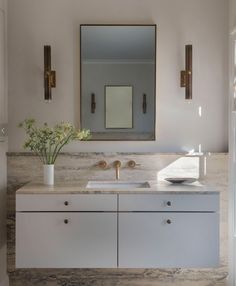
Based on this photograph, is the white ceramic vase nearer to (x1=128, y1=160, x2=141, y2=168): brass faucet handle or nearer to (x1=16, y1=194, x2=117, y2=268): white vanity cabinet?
(x1=16, y1=194, x2=117, y2=268): white vanity cabinet

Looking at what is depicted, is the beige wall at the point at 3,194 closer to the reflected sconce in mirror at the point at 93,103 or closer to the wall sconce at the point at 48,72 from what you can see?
the wall sconce at the point at 48,72

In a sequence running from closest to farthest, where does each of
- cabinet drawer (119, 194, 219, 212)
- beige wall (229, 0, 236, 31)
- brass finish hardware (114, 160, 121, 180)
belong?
cabinet drawer (119, 194, 219, 212), beige wall (229, 0, 236, 31), brass finish hardware (114, 160, 121, 180)

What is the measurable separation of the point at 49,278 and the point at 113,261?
2.51 feet

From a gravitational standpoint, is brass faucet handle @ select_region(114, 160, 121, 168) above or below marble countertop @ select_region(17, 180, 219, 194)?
above

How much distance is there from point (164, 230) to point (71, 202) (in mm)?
666

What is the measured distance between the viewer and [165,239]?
3.04 metres

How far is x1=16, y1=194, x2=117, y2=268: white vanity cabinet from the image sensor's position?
304 cm

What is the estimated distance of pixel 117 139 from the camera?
3590mm

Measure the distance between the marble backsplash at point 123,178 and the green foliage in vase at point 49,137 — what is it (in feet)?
0.34

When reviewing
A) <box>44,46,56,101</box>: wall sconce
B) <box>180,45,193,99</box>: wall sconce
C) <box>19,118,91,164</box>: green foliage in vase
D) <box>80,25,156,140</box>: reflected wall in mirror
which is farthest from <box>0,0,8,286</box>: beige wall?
<box>180,45,193,99</box>: wall sconce

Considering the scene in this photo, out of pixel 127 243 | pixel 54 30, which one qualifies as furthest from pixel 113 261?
pixel 54 30

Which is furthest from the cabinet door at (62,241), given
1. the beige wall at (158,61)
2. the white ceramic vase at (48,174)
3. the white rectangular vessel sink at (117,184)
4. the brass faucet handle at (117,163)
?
the beige wall at (158,61)

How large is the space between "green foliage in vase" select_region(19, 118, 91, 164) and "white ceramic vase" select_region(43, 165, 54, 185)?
8 centimetres

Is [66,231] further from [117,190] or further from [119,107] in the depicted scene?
[119,107]
